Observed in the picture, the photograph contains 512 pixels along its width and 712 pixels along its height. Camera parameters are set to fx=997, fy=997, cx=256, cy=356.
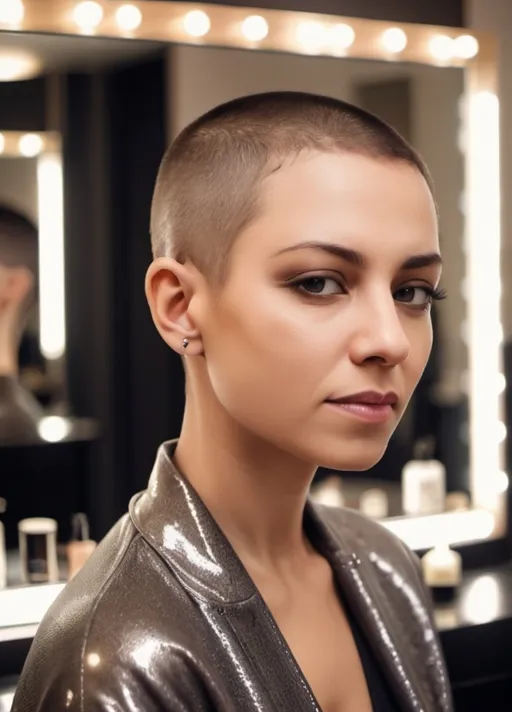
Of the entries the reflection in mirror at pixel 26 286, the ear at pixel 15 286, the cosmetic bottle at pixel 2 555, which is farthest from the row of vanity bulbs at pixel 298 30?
the cosmetic bottle at pixel 2 555

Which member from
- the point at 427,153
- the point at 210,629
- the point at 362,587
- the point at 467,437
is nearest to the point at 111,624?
the point at 210,629

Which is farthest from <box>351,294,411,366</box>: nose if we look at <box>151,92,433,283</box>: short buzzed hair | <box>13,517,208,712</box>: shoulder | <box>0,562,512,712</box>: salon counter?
<box>0,562,512,712</box>: salon counter

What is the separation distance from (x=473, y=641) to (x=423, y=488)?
16.3 inches

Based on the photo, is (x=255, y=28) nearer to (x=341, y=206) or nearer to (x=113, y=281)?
(x=113, y=281)

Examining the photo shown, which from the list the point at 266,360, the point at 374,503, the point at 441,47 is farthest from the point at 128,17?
the point at 374,503

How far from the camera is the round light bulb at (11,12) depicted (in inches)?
54.5

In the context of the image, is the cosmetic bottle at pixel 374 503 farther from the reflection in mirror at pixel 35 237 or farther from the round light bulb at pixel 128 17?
the round light bulb at pixel 128 17

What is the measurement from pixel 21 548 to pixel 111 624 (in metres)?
0.75

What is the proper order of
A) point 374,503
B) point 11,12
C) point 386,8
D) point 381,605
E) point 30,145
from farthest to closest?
point 374,503 → point 386,8 → point 30,145 → point 11,12 → point 381,605

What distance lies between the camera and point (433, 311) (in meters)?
1.96

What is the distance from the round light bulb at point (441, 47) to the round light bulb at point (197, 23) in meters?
0.46

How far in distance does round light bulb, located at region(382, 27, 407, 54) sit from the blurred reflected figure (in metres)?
0.68

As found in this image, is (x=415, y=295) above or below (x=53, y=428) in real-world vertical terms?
above

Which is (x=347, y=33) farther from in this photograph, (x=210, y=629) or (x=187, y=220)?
(x=210, y=629)
